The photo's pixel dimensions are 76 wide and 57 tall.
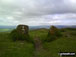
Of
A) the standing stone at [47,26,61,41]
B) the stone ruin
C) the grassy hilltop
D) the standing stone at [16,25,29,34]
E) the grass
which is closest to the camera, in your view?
the grass

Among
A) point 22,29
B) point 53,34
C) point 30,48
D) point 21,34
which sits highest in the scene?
point 22,29

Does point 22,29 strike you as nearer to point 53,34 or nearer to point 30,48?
point 53,34

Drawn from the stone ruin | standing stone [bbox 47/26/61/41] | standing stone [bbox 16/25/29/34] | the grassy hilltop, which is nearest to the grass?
the grassy hilltop

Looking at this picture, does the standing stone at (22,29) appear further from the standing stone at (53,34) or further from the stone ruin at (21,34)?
the standing stone at (53,34)

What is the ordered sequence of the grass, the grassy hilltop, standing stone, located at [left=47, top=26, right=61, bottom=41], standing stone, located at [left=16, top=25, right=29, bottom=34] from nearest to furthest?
the grass
the grassy hilltop
standing stone, located at [left=16, top=25, right=29, bottom=34]
standing stone, located at [left=47, top=26, right=61, bottom=41]

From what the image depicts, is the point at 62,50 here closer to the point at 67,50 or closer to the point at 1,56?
the point at 67,50

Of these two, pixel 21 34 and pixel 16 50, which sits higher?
pixel 21 34

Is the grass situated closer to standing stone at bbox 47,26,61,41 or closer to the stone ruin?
the stone ruin

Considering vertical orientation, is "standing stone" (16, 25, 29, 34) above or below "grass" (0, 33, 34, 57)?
above

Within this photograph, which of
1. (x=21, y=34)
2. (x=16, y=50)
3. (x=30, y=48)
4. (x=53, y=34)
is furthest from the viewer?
(x=53, y=34)

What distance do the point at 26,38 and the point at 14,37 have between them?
363cm

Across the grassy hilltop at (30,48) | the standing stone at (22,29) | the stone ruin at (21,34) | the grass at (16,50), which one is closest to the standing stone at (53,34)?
the grassy hilltop at (30,48)

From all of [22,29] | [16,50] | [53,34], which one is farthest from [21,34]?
[16,50]

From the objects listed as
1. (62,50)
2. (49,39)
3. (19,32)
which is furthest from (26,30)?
(62,50)
